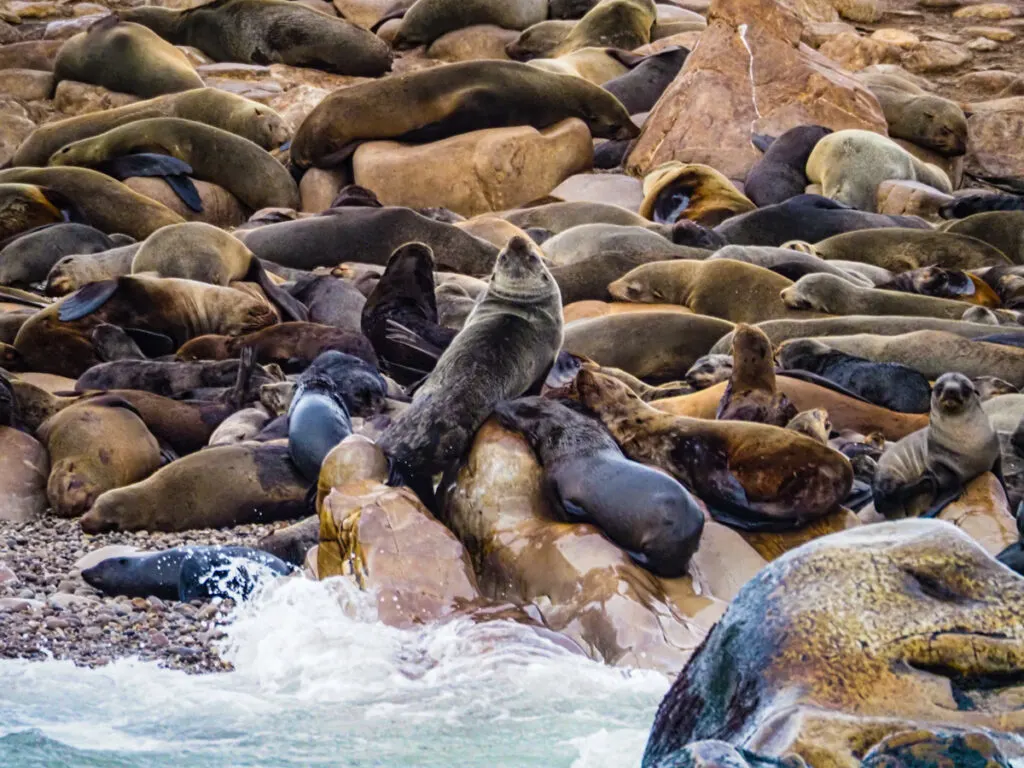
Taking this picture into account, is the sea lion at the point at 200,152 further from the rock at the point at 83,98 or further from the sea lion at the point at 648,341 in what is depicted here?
the sea lion at the point at 648,341

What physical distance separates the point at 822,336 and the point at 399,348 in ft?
8.73

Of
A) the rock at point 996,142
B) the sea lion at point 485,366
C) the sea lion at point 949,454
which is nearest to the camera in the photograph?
the sea lion at point 485,366

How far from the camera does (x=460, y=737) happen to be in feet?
13.3

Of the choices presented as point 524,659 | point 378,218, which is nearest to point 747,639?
point 524,659

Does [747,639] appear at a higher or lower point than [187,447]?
higher

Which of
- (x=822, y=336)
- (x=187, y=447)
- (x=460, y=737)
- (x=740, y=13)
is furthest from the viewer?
(x=740, y=13)

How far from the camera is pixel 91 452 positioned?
7.16 metres

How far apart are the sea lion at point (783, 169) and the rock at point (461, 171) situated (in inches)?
80.0

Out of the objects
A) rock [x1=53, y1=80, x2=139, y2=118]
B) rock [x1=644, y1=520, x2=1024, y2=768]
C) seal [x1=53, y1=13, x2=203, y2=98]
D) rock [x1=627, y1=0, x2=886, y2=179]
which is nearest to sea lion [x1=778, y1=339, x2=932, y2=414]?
rock [x1=644, y1=520, x2=1024, y2=768]

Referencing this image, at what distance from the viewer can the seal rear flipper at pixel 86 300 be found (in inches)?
371

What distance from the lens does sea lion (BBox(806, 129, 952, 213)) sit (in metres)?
14.8

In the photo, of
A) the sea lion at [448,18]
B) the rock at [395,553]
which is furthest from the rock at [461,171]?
the rock at [395,553]

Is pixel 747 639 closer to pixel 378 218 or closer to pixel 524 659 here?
pixel 524 659

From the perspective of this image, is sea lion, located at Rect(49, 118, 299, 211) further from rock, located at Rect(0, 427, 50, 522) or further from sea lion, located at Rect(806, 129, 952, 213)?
rock, located at Rect(0, 427, 50, 522)
